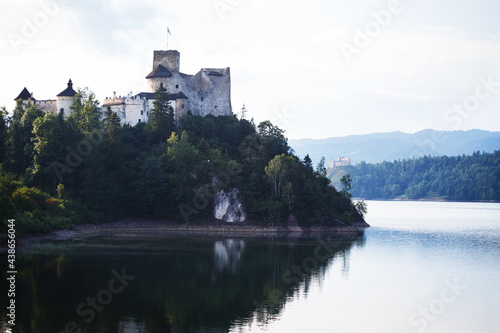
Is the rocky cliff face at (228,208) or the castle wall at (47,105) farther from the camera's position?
the castle wall at (47,105)

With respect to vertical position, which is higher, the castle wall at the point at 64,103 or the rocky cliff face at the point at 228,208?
the castle wall at the point at 64,103

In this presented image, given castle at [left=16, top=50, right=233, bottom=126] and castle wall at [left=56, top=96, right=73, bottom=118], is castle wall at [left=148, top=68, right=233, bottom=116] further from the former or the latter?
castle wall at [left=56, top=96, right=73, bottom=118]

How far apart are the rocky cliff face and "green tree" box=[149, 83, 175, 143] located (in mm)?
12197

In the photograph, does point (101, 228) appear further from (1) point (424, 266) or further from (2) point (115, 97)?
(1) point (424, 266)

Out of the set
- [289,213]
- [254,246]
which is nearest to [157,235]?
[254,246]

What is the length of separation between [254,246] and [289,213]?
2128cm

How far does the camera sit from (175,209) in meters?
76.9

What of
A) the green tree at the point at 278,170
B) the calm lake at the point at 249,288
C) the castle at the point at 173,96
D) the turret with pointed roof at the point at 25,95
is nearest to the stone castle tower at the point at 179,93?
the castle at the point at 173,96

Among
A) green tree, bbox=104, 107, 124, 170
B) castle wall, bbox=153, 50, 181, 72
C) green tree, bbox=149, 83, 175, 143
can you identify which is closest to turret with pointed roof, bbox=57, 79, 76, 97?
green tree, bbox=104, 107, 124, 170

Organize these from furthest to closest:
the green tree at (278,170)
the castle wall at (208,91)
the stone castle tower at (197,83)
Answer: the castle wall at (208,91), the stone castle tower at (197,83), the green tree at (278,170)

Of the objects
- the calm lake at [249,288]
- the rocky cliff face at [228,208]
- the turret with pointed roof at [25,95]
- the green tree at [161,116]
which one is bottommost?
the calm lake at [249,288]

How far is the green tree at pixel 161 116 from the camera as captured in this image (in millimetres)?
79812

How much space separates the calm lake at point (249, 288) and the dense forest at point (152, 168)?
13672 millimetres

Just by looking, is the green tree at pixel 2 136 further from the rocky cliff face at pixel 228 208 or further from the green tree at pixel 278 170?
the green tree at pixel 278 170
